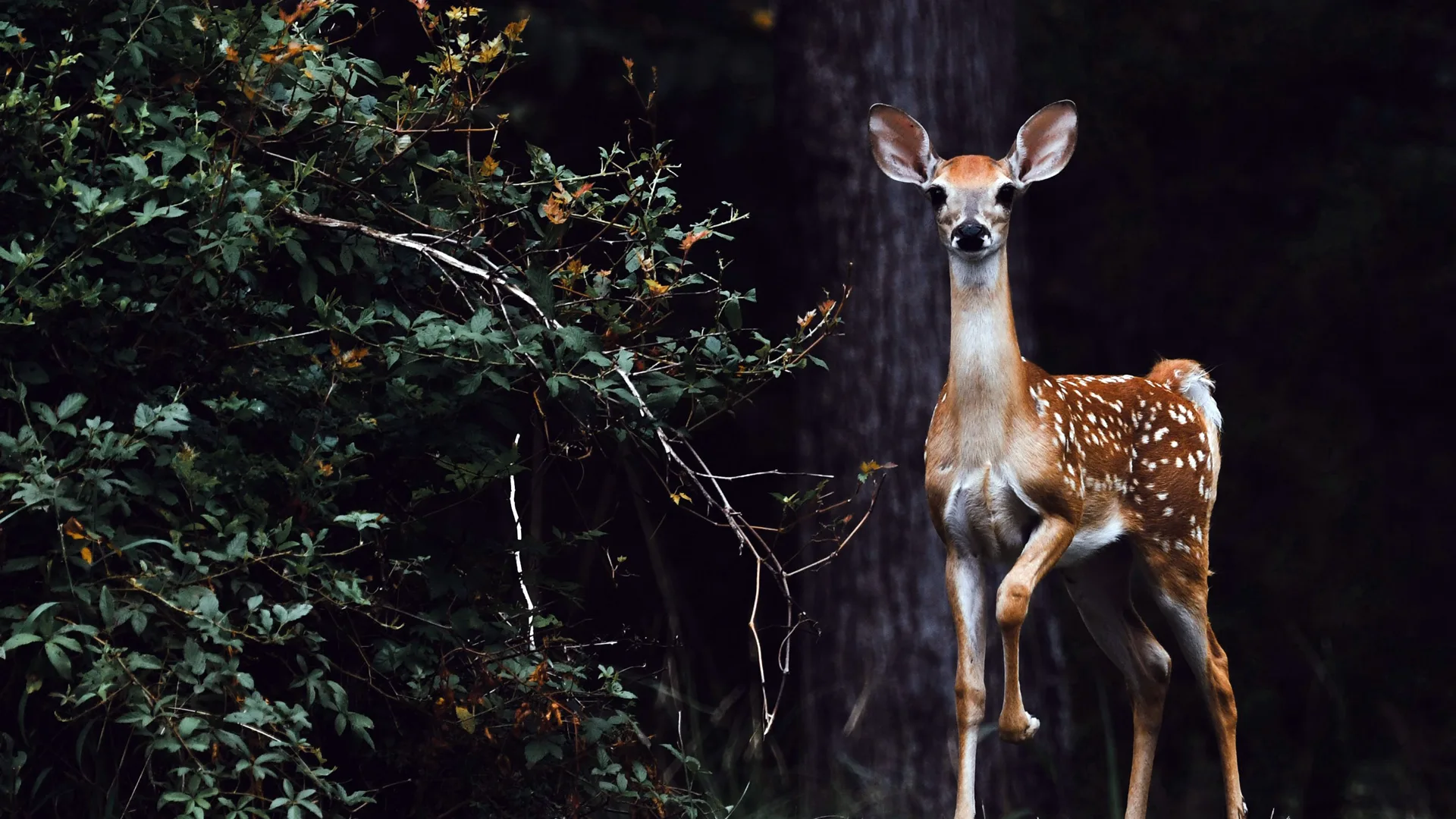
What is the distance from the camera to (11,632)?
3473 millimetres

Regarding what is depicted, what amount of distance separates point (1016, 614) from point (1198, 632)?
2.31ft

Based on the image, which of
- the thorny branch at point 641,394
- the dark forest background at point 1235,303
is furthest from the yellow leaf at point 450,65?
the dark forest background at point 1235,303

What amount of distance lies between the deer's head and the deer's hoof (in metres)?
0.91

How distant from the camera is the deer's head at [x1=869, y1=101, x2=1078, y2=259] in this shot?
3.59 metres

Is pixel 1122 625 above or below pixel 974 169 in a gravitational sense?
below

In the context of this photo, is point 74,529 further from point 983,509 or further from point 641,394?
point 983,509

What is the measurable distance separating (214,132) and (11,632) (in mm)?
1141

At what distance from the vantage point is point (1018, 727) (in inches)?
140

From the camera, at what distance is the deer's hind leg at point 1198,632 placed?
158 inches

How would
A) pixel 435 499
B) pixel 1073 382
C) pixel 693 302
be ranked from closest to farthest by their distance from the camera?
1. pixel 1073 382
2. pixel 435 499
3. pixel 693 302

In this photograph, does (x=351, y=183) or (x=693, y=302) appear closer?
(x=351, y=183)

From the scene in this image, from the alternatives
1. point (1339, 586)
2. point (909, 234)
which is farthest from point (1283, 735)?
point (909, 234)

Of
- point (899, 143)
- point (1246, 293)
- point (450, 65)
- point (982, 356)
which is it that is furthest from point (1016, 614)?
point (1246, 293)

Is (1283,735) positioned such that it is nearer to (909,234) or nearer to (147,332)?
(909,234)
